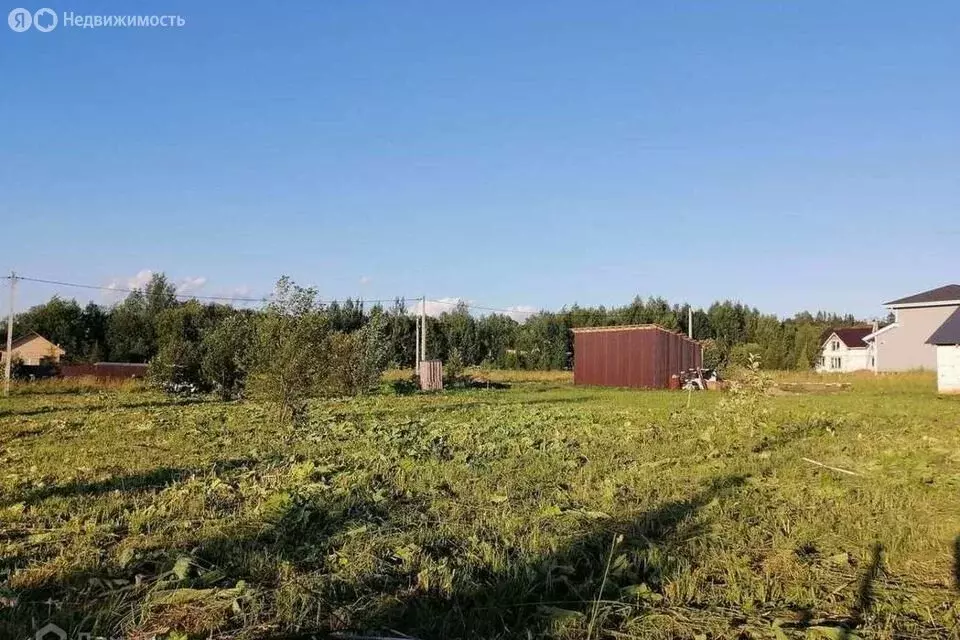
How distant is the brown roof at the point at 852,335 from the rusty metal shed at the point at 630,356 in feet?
115

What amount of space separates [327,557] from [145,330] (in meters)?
63.8

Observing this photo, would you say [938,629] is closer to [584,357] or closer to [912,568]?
[912,568]

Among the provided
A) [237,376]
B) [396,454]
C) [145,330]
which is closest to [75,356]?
[145,330]

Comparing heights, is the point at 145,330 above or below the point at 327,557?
above

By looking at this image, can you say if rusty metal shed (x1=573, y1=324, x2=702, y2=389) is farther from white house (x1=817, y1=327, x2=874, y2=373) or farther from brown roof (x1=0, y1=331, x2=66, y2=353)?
brown roof (x1=0, y1=331, x2=66, y2=353)

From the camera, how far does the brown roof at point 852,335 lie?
222 ft

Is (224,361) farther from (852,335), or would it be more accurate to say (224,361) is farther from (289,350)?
(852,335)

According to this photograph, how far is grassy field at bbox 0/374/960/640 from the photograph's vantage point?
399 centimetres

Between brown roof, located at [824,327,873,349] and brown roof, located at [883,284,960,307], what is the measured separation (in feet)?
56.9

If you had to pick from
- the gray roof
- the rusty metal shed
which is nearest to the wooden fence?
the rusty metal shed

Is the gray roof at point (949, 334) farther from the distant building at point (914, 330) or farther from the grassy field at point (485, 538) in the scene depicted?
the grassy field at point (485, 538)

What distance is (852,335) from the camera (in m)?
68.9

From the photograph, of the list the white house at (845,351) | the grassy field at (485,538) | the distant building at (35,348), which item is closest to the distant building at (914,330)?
the white house at (845,351)

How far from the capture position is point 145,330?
62.1 m
